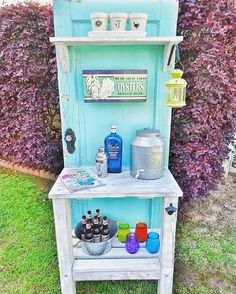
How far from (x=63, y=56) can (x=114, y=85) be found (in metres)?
0.36

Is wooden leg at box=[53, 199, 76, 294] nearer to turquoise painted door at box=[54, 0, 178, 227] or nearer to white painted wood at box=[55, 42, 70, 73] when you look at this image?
turquoise painted door at box=[54, 0, 178, 227]

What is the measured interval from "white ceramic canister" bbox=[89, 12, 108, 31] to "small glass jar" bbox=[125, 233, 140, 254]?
4.46 ft

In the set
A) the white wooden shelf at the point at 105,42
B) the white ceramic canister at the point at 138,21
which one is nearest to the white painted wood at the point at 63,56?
the white wooden shelf at the point at 105,42

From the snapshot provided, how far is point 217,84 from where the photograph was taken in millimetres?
1966

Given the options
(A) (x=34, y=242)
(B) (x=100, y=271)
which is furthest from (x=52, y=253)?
(B) (x=100, y=271)

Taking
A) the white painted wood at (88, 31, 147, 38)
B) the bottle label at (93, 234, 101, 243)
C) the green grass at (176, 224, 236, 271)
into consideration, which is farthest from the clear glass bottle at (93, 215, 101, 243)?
the white painted wood at (88, 31, 147, 38)

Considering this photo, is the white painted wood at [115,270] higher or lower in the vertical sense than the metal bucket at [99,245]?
lower

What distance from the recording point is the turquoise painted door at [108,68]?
1540 millimetres

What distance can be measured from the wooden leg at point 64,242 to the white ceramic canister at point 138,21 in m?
1.07

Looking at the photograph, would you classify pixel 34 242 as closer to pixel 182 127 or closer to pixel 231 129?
pixel 182 127

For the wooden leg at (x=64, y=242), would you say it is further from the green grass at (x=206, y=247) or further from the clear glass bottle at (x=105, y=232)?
the green grass at (x=206, y=247)

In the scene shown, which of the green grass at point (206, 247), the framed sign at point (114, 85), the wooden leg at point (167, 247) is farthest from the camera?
the green grass at point (206, 247)

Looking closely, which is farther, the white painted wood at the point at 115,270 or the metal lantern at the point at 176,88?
the white painted wood at the point at 115,270

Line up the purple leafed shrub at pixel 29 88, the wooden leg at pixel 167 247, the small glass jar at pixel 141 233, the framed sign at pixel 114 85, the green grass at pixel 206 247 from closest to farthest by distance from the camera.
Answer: the wooden leg at pixel 167 247 < the framed sign at pixel 114 85 < the small glass jar at pixel 141 233 < the green grass at pixel 206 247 < the purple leafed shrub at pixel 29 88
